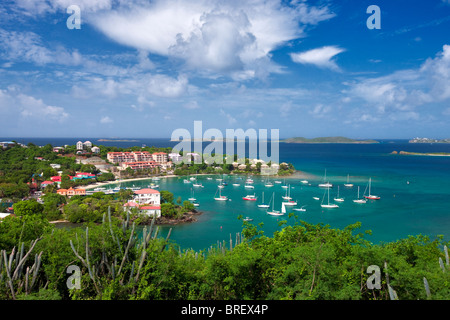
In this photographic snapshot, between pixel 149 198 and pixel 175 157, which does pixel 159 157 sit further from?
Answer: pixel 149 198

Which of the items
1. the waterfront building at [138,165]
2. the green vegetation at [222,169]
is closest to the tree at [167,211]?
the green vegetation at [222,169]

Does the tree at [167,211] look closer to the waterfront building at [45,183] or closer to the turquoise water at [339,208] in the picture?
the turquoise water at [339,208]

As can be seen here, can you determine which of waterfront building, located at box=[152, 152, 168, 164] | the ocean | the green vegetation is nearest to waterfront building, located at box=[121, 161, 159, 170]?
waterfront building, located at box=[152, 152, 168, 164]

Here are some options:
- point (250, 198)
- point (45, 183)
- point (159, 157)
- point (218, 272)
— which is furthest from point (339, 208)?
point (159, 157)

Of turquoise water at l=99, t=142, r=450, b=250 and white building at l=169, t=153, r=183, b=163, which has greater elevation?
white building at l=169, t=153, r=183, b=163

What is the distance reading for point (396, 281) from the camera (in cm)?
507

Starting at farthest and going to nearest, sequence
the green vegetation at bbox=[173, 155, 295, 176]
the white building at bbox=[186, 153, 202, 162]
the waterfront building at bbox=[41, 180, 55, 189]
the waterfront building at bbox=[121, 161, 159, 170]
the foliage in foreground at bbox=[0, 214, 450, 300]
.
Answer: the white building at bbox=[186, 153, 202, 162]
the green vegetation at bbox=[173, 155, 295, 176]
the waterfront building at bbox=[121, 161, 159, 170]
the waterfront building at bbox=[41, 180, 55, 189]
the foliage in foreground at bbox=[0, 214, 450, 300]

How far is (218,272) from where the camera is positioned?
576 cm

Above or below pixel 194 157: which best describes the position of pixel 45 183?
below

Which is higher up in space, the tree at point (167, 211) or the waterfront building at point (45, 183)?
the waterfront building at point (45, 183)

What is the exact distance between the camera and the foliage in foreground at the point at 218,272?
509 cm

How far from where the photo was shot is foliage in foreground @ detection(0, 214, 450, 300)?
5090 millimetres

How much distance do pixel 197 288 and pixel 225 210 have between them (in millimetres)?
18555

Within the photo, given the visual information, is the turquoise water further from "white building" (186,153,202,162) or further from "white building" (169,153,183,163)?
"white building" (169,153,183,163)
